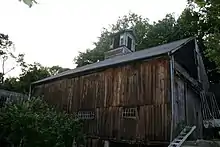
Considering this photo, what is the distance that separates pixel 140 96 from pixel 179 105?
195 centimetres

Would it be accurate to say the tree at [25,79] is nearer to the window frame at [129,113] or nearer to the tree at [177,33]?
the tree at [177,33]

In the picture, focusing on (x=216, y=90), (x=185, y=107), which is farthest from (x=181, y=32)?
(x=185, y=107)

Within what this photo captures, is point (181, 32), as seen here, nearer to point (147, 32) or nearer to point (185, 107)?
point (147, 32)

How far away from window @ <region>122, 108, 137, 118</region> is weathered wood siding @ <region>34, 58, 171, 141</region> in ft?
0.67

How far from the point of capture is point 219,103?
58.3 feet

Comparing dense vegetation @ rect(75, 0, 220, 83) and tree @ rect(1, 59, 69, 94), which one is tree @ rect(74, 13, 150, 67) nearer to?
dense vegetation @ rect(75, 0, 220, 83)

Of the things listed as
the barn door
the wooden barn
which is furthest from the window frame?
the barn door

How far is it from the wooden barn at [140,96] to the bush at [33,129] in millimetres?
2138

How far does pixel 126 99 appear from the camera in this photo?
12.7 metres

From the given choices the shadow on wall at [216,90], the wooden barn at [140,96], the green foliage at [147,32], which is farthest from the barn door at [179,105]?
A: the green foliage at [147,32]

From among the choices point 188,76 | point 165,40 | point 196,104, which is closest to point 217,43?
point 188,76

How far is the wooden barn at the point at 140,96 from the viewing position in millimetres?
11289

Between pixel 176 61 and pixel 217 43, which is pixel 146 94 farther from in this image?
pixel 217 43

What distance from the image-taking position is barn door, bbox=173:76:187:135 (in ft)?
36.8
